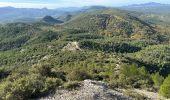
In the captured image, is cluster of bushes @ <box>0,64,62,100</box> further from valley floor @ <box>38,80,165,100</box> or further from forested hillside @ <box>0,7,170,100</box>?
valley floor @ <box>38,80,165,100</box>

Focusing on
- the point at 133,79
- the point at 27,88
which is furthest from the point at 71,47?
the point at 27,88

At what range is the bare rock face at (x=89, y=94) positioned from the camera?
27406 millimetres

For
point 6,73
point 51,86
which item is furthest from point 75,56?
point 51,86

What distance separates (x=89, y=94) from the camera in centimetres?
2781

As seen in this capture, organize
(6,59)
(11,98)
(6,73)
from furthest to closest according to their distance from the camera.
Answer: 1. (6,59)
2. (6,73)
3. (11,98)

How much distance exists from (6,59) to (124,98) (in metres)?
120

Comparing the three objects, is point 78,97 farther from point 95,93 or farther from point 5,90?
point 5,90

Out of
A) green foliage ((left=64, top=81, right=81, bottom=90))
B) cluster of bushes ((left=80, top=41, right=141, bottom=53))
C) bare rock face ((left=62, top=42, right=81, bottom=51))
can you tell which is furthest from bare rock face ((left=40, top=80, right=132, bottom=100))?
cluster of bushes ((left=80, top=41, right=141, bottom=53))

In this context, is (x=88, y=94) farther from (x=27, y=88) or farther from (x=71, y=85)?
(x=27, y=88)

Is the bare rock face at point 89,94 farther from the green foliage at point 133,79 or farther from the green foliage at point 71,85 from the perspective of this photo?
the green foliage at point 133,79

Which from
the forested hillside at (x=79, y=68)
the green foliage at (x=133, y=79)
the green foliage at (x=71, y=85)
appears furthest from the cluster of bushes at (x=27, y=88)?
the green foliage at (x=133, y=79)

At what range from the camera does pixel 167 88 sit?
37.5 metres

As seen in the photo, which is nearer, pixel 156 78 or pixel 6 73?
pixel 6 73

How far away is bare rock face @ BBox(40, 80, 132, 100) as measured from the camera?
27.4 m
